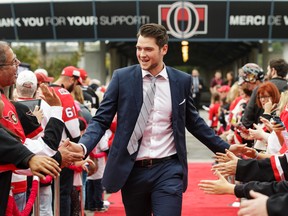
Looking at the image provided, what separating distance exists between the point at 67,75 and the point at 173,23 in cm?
2030

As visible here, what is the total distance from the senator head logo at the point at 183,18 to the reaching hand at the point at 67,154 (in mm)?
23509

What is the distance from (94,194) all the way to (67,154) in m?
4.78

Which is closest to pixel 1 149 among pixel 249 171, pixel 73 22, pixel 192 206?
pixel 249 171

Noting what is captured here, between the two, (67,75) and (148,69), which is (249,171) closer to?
(148,69)

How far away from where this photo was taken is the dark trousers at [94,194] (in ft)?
30.7

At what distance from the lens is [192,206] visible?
9773 mm

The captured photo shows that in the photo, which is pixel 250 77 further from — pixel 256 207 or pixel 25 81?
pixel 256 207

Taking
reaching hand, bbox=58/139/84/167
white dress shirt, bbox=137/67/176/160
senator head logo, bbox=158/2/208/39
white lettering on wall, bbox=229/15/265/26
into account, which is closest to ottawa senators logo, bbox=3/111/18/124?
reaching hand, bbox=58/139/84/167

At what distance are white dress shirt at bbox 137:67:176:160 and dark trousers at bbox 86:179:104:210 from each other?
161 inches

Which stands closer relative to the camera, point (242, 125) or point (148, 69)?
point (148, 69)

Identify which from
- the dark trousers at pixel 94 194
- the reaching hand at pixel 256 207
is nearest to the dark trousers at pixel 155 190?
the reaching hand at pixel 256 207

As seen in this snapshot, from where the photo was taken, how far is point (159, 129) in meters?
5.38

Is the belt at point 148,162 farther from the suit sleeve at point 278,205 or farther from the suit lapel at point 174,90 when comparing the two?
the suit sleeve at point 278,205

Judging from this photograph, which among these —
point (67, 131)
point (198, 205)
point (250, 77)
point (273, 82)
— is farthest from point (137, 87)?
point (198, 205)
